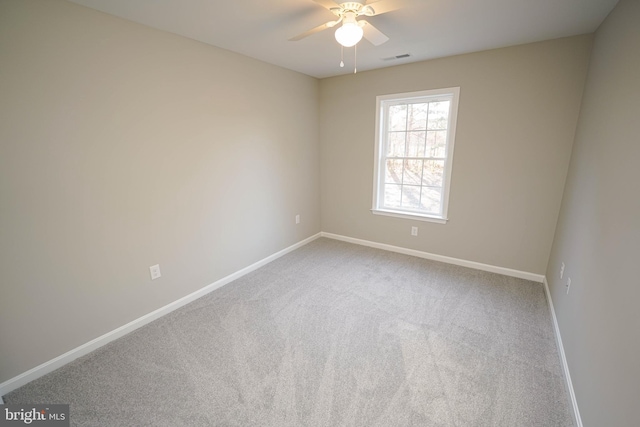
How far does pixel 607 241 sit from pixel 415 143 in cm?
227

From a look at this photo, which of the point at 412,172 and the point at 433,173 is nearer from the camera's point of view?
the point at 433,173

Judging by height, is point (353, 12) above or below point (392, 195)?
above

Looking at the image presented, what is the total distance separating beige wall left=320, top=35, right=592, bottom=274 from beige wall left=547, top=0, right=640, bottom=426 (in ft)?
1.05

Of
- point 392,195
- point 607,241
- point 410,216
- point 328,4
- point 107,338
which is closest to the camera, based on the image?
point 607,241

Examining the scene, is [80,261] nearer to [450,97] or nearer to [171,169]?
[171,169]

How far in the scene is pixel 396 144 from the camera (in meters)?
3.58

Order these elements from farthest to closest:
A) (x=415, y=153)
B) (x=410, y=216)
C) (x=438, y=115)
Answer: (x=410, y=216) → (x=415, y=153) → (x=438, y=115)

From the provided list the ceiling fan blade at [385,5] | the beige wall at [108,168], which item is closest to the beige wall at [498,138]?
the beige wall at [108,168]

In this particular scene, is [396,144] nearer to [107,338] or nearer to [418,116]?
[418,116]

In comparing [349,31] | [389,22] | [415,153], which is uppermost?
[389,22]

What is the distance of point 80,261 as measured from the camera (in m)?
1.92

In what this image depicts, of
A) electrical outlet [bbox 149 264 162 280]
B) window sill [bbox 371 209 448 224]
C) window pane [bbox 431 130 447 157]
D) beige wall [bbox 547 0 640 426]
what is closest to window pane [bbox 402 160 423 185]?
window pane [bbox 431 130 447 157]

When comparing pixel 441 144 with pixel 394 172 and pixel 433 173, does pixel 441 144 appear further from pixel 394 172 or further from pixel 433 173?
pixel 394 172

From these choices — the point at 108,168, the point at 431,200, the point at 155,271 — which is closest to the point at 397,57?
the point at 431,200
